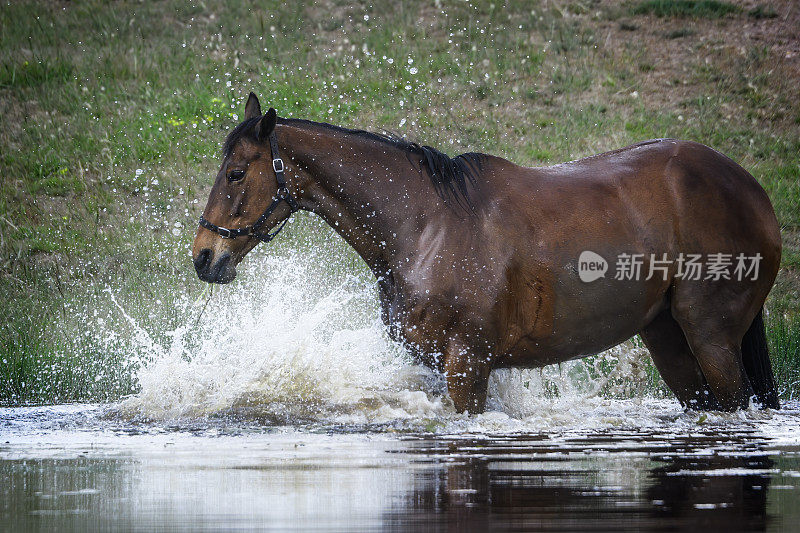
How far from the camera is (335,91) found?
16.2m

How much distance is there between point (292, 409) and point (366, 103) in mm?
10292

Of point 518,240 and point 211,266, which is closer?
point 211,266

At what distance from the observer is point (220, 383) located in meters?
6.69

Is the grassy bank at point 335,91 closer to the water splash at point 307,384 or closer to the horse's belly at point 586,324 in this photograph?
the water splash at point 307,384

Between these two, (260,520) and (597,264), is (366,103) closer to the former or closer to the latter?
(597,264)

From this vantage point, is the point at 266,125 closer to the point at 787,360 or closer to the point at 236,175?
the point at 236,175

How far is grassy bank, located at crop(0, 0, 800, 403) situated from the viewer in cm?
1405

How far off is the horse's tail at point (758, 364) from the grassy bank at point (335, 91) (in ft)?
17.9

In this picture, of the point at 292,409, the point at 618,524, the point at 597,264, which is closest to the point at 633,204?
the point at 597,264

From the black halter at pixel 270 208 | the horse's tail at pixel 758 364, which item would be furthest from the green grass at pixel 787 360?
the black halter at pixel 270 208

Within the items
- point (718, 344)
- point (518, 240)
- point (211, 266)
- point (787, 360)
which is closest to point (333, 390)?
point (211, 266)

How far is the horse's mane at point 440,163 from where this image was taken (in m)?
6.16

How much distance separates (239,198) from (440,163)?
47.0 inches

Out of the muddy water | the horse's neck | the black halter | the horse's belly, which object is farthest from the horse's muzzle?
the horse's belly
